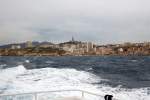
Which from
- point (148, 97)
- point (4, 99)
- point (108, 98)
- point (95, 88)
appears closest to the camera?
point (108, 98)

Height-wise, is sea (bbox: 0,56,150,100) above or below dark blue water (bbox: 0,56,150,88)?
above

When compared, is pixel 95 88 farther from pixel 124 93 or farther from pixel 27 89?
pixel 27 89

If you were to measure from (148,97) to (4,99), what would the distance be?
7.93 meters

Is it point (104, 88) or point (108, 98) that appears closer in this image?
point (108, 98)

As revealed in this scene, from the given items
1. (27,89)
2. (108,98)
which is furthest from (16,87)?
(108,98)

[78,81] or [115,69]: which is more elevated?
[78,81]

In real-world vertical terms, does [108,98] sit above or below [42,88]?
above

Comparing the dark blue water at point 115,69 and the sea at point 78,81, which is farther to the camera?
the dark blue water at point 115,69

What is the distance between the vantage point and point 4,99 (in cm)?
1296

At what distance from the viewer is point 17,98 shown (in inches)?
536

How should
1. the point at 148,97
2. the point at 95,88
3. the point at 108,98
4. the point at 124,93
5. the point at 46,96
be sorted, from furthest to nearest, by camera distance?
1. the point at 95,88
2. the point at 124,93
3. the point at 148,97
4. the point at 46,96
5. the point at 108,98

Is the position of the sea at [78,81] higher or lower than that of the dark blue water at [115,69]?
higher

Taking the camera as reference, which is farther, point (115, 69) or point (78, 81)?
point (115, 69)

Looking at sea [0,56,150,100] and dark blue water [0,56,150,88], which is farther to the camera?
dark blue water [0,56,150,88]
